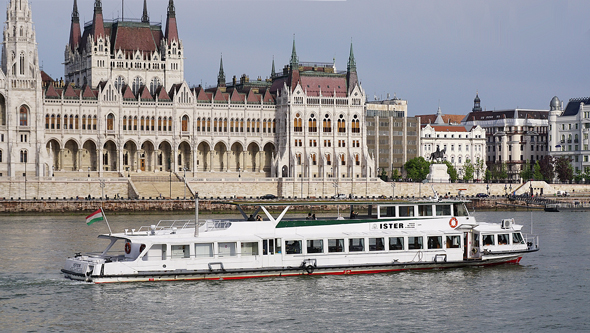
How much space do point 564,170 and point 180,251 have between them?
12899 cm

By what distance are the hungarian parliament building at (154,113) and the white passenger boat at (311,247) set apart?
79413 millimetres

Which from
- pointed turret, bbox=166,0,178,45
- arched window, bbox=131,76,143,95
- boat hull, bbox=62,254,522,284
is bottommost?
boat hull, bbox=62,254,522,284

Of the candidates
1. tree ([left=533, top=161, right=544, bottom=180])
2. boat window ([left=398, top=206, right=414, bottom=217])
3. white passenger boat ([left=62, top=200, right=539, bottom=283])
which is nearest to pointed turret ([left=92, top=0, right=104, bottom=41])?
tree ([left=533, top=161, right=544, bottom=180])

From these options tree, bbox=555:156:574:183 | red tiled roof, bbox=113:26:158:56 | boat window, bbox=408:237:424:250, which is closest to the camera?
boat window, bbox=408:237:424:250

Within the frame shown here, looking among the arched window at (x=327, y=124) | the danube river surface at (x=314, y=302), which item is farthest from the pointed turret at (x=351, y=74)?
the danube river surface at (x=314, y=302)

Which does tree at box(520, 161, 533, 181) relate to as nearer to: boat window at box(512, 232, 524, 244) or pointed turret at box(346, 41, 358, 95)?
pointed turret at box(346, 41, 358, 95)

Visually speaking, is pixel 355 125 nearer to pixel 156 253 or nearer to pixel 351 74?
pixel 351 74

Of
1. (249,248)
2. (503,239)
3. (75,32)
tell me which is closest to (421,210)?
(503,239)

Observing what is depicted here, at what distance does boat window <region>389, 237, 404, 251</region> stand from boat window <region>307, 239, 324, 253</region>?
12.9 feet

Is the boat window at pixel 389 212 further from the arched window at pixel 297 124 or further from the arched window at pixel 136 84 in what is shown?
the arched window at pixel 136 84

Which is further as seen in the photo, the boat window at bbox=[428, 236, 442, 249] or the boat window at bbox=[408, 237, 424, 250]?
the boat window at bbox=[428, 236, 442, 249]

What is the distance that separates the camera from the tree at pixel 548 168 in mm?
173875

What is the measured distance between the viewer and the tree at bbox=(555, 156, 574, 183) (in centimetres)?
17112

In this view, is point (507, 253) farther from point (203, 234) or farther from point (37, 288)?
point (37, 288)
